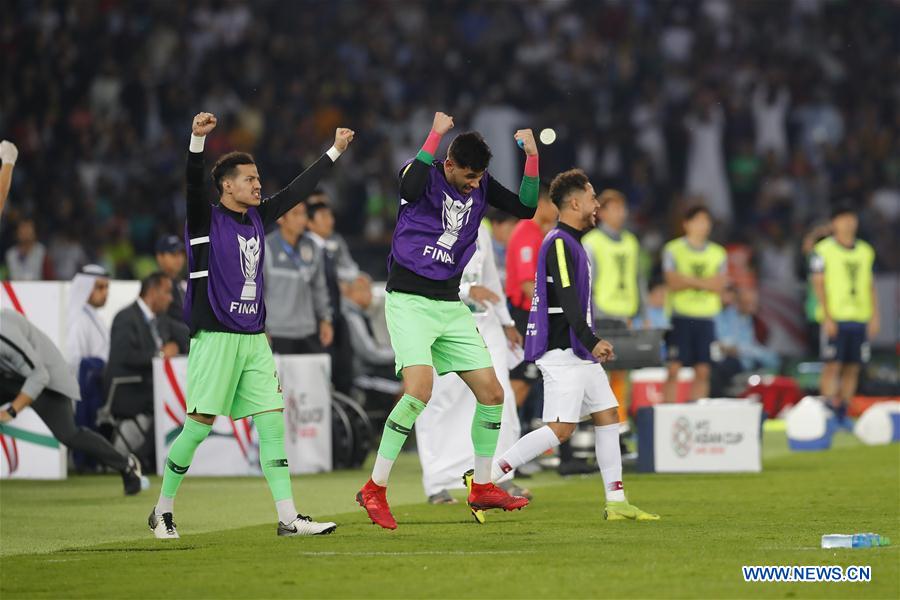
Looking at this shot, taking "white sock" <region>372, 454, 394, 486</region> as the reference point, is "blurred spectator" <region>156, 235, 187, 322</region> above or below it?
above

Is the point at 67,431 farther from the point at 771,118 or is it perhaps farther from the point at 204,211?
the point at 771,118

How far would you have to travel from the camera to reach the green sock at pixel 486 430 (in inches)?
373

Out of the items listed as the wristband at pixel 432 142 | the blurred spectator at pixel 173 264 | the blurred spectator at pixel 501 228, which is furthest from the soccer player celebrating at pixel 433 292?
the blurred spectator at pixel 173 264

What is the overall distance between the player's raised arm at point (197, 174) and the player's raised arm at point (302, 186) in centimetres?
42

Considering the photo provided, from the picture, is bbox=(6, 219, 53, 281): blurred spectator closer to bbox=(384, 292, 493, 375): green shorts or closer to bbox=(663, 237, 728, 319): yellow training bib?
bbox=(663, 237, 728, 319): yellow training bib

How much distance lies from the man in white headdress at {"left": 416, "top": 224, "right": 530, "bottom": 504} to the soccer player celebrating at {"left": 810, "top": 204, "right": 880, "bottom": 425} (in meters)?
7.81

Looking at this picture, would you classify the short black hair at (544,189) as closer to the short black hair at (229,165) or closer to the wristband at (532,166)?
the wristband at (532,166)

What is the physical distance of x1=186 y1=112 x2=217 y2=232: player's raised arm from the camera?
8375 mm

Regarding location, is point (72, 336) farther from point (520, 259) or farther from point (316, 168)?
point (316, 168)

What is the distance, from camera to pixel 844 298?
18438 millimetres

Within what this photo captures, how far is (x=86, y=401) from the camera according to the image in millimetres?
14547

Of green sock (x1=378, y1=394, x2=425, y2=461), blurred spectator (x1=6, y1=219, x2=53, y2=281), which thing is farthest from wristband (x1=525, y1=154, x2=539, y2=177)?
blurred spectator (x1=6, y1=219, x2=53, y2=281)

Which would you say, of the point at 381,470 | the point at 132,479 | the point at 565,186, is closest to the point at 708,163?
the point at 132,479

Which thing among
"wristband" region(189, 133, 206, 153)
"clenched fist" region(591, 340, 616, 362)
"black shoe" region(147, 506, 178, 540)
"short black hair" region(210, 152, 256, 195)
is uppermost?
"wristband" region(189, 133, 206, 153)
